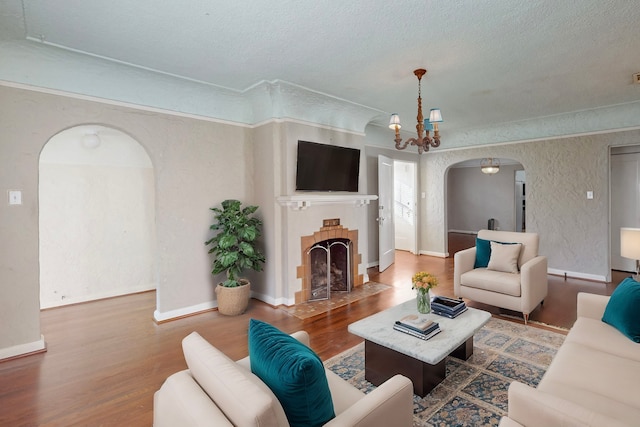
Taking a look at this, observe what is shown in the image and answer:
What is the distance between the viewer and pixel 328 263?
14.8ft

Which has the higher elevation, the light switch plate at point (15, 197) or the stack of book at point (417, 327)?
the light switch plate at point (15, 197)

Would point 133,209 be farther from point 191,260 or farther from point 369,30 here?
point 369,30

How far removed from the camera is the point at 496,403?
6.82 ft

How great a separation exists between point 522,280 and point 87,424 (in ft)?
12.4

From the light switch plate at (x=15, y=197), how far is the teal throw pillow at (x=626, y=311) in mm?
4673

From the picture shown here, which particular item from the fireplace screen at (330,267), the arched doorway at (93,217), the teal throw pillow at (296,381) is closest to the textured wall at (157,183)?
the arched doorway at (93,217)

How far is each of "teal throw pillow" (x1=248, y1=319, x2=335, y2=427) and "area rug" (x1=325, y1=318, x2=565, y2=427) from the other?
111 cm

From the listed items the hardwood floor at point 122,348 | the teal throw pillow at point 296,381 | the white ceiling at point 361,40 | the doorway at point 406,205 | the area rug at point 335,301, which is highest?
the white ceiling at point 361,40

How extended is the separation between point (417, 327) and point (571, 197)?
4.72 meters

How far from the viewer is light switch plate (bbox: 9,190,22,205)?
9.19 ft

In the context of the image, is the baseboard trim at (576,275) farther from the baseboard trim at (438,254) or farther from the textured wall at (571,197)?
the baseboard trim at (438,254)

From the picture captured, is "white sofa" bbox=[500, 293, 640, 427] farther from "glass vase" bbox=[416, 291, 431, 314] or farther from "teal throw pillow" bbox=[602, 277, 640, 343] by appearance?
"glass vase" bbox=[416, 291, 431, 314]

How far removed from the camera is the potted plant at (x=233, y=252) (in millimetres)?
3732

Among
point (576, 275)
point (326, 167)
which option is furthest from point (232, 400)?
point (576, 275)
